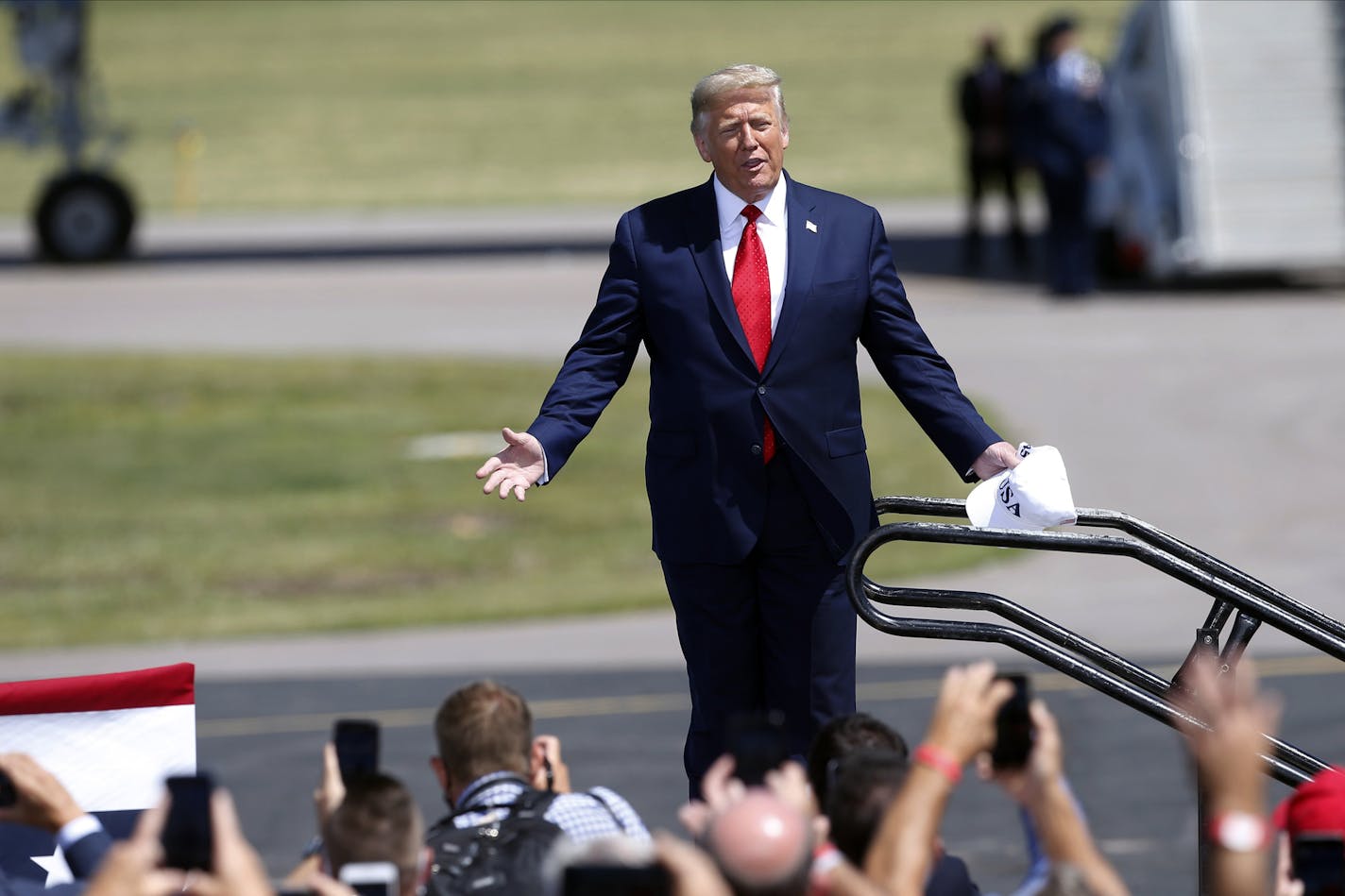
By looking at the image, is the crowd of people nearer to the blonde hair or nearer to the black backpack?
the black backpack

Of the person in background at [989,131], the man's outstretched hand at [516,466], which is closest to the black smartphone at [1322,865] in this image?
the man's outstretched hand at [516,466]

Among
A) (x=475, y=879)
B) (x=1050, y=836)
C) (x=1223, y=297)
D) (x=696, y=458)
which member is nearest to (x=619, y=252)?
(x=696, y=458)

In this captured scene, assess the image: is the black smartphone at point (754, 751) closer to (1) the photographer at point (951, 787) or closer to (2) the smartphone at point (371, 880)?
(1) the photographer at point (951, 787)

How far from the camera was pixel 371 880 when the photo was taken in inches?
139

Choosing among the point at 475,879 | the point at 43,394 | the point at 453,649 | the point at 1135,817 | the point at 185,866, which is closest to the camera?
the point at 185,866

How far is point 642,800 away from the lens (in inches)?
313

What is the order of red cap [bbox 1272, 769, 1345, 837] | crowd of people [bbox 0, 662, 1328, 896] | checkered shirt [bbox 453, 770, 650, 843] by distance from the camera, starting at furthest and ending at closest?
checkered shirt [bbox 453, 770, 650, 843] → red cap [bbox 1272, 769, 1345, 837] → crowd of people [bbox 0, 662, 1328, 896]

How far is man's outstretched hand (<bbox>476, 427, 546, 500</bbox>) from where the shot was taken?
507cm

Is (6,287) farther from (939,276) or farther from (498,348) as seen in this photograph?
(939,276)

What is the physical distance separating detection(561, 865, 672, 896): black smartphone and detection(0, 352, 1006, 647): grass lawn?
29.2 feet

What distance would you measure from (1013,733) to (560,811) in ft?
4.22

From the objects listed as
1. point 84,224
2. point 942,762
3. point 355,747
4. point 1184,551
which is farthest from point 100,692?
point 84,224

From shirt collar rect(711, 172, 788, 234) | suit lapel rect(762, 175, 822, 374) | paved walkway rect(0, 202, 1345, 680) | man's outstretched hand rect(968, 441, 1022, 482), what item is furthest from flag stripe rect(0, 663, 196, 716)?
paved walkway rect(0, 202, 1345, 680)

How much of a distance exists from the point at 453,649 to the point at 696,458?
601cm
